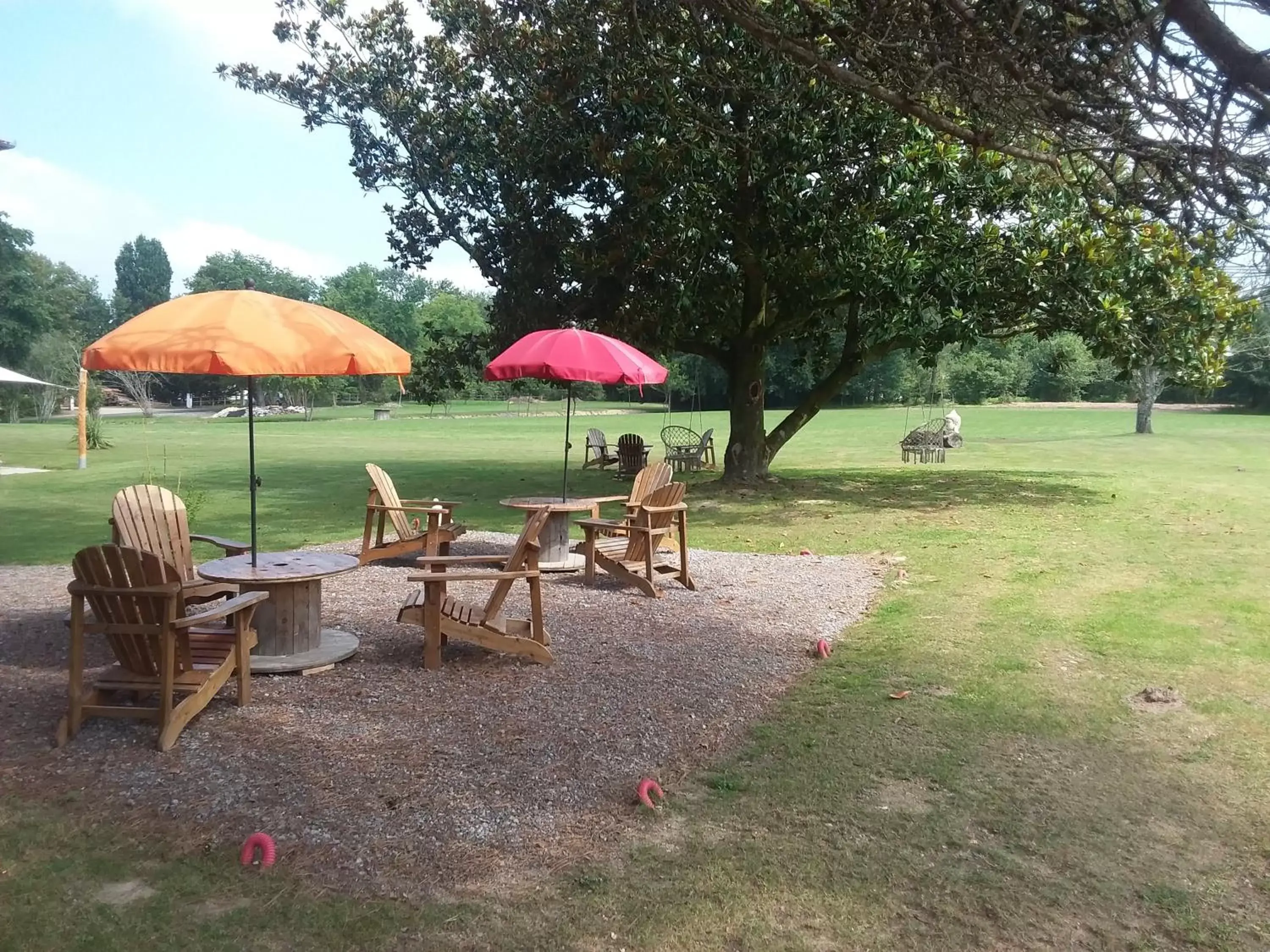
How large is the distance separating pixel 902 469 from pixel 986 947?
19120 mm

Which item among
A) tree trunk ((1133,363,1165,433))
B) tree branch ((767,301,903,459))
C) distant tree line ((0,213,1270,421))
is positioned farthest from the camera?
distant tree line ((0,213,1270,421))

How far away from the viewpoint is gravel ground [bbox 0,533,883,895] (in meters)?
3.65

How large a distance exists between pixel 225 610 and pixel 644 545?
13.7 ft

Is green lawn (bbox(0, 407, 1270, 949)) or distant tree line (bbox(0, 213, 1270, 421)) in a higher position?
distant tree line (bbox(0, 213, 1270, 421))

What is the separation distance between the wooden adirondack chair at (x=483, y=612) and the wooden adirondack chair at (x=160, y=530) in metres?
1.23

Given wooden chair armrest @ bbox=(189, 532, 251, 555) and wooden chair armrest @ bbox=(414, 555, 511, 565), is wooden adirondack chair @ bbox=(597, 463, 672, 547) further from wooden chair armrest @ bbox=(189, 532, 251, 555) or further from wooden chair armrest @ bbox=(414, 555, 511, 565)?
wooden chair armrest @ bbox=(189, 532, 251, 555)

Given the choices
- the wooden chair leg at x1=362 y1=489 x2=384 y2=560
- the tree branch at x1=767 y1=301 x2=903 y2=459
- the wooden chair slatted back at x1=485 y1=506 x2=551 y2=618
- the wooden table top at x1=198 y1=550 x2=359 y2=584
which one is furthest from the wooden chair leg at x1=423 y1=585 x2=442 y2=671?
the tree branch at x1=767 y1=301 x2=903 y2=459

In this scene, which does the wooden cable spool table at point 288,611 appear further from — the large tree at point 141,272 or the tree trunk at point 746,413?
the large tree at point 141,272

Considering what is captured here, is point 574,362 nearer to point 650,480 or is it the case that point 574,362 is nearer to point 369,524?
point 650,480

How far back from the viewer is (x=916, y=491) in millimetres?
16922

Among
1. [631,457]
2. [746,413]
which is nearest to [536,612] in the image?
[746,413]

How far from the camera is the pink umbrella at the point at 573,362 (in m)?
8.64

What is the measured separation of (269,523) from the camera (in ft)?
40.3

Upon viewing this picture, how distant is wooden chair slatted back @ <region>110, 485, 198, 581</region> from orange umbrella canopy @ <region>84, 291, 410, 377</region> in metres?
1.34
